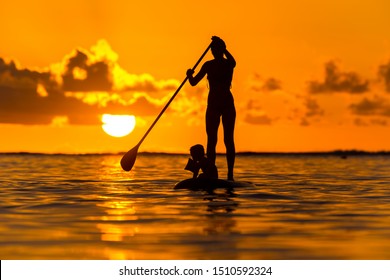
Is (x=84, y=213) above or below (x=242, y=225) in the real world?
above

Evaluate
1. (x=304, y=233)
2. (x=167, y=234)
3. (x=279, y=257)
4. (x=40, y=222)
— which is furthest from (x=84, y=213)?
(x=279, y=257)

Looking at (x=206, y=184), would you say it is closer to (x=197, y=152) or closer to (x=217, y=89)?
(x=197, y=152)

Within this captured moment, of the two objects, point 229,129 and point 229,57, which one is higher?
point 229,57

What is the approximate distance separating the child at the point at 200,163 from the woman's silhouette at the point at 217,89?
0.34 m

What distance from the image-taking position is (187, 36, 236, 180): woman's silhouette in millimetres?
18406

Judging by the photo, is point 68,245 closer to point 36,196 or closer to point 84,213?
point 84,213

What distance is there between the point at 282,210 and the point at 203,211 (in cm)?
151

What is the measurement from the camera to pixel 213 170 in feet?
60.2

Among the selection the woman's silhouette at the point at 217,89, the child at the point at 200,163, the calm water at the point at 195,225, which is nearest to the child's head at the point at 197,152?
the child at the point at 200,163

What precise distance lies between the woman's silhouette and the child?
0.34m

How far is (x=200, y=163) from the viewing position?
59.5 feet

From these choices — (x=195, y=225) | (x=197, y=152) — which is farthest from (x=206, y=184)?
(x=195, y=225)

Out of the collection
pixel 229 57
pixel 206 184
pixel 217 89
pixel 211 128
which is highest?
pixel 229 57

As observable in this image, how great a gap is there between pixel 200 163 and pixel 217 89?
179 cm
